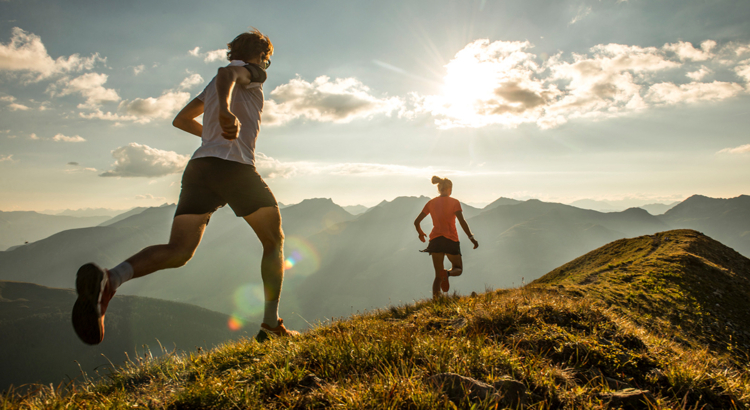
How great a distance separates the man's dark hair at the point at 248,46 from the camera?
11.3ft

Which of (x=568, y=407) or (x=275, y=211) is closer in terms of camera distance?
(x=568, y=407)

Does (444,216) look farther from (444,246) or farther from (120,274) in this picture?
(120,274)

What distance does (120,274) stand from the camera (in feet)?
8.14

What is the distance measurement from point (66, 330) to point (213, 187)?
159 meters

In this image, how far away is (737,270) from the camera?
7.20m

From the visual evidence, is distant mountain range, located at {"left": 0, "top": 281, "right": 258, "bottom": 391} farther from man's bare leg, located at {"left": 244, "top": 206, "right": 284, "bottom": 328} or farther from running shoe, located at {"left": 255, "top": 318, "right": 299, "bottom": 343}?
man's bare leg, located at {"left": 244, "top": 206, "right": 284, "bottom": 328}

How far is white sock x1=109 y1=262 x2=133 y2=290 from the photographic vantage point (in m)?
Result: 2.43

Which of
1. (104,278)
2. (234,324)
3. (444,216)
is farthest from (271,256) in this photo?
(234,324)

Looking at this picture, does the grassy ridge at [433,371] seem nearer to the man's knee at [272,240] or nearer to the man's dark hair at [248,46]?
the man's knee at [272,240]

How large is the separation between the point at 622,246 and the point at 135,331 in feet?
501

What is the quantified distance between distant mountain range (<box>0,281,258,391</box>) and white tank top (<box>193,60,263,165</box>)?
4171 inches

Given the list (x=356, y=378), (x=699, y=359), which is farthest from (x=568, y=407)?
(x=699, y=359)

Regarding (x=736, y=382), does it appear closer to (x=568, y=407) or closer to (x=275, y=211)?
(x=568, y=407)

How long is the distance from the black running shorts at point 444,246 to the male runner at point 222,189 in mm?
3940
